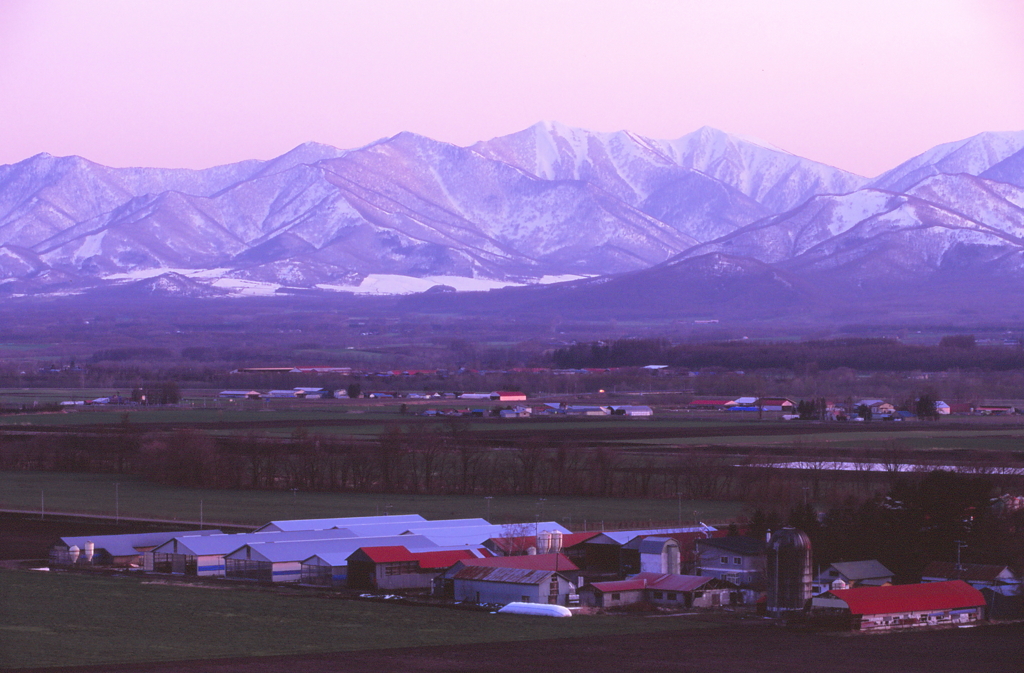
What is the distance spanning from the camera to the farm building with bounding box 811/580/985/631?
86.1 feet

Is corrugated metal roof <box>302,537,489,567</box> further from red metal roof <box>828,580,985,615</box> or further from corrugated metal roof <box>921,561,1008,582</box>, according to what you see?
corrugated metal roof <box>921,561,1008,582</box>

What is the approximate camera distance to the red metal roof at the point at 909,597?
2652 cm

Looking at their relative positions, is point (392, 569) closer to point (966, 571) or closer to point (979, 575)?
point (966, 571)

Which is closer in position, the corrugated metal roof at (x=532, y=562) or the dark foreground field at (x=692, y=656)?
the dark foreground field at (x=692, y=656)

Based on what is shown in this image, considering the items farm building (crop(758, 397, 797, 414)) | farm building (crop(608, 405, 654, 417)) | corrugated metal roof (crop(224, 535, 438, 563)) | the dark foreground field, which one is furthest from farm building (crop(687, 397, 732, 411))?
the dark foreground field

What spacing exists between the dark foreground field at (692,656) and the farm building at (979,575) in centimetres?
294

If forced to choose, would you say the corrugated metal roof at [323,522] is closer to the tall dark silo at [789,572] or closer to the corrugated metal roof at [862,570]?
the corrugated metal roof at [862,570]

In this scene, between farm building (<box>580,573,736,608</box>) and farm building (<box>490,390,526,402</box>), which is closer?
farm building (<box>580,573,736,608</box>)

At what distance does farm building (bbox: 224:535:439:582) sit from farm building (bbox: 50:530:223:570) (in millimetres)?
1958

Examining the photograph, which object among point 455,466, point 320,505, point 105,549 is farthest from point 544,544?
point 455,466

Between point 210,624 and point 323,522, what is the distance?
1021 centimetres

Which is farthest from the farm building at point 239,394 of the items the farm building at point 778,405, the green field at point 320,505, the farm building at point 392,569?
the farm building at point 392,569

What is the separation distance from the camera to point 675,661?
2231 cm

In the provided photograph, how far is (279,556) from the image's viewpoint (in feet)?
99.2
